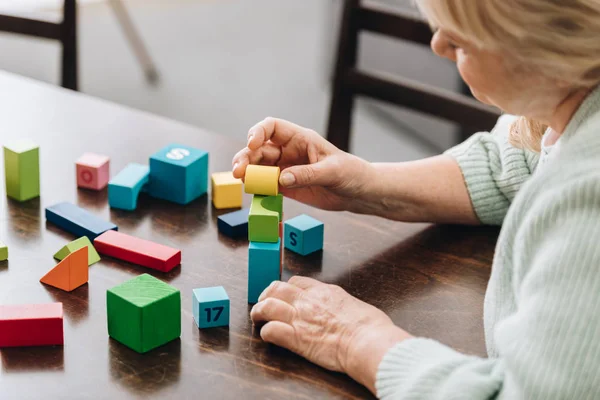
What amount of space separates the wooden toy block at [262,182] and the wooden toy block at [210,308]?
0.17 metres

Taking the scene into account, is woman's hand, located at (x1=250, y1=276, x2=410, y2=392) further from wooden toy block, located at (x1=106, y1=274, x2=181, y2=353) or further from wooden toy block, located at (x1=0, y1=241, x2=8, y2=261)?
wooden toy block, located at (x1=0, y1=241, x2=8, y2=261)

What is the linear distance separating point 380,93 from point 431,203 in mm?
583

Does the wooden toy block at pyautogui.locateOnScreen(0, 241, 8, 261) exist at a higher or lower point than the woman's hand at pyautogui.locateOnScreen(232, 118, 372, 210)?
lower

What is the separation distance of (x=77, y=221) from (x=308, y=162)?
0.37 metres

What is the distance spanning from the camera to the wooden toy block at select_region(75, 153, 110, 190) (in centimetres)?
133

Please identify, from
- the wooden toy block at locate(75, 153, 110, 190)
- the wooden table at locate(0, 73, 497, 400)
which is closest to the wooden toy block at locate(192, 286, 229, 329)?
the wooden table at locate(0, 73, 497, 400)

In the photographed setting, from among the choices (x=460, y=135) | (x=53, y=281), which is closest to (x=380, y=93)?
(x=53, y=281)

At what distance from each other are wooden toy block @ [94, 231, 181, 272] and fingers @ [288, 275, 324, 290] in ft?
0.59

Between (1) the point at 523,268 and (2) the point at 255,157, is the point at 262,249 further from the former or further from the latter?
(1) the point at 523,268

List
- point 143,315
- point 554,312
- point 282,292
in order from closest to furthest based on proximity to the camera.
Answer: point 554,312
point 143,315
point 282,292

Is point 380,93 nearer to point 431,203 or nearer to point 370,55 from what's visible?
point 431,203

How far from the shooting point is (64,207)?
125 centimetres

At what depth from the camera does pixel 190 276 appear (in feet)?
3.66

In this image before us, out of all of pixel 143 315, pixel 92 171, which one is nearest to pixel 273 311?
pixel 143 315
